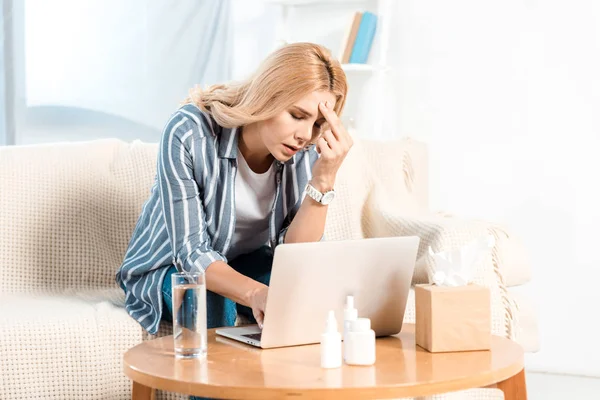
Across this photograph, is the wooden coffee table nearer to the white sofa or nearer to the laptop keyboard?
the laptop keyboard

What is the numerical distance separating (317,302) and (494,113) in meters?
1.82

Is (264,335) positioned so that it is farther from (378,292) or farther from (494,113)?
(494,113)

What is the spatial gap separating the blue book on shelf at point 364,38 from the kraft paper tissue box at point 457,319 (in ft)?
6.38

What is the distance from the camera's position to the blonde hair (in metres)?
1.61

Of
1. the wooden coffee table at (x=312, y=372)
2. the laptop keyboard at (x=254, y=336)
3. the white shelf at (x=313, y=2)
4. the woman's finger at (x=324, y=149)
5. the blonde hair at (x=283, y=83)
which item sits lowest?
the wooden coffee table at (x=312, y=372)

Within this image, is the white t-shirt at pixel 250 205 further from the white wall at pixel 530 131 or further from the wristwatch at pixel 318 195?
the white wall at pixel 530 131

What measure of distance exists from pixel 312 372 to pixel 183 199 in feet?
1.89

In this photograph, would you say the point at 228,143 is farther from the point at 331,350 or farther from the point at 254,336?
the point at 331,350

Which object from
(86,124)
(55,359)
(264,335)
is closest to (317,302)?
(264,335)

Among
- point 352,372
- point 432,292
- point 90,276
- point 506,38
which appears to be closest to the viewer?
point 352,372

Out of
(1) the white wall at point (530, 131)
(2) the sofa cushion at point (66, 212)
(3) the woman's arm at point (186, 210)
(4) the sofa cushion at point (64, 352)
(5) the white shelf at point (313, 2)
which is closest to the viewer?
(3) the woman's arm at point (186, 210)

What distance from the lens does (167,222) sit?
1.63 m

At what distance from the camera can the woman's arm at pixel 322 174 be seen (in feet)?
5.45

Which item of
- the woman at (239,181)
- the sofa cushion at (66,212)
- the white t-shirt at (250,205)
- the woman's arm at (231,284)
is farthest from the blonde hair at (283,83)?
the sofa cushion at (66,212)
